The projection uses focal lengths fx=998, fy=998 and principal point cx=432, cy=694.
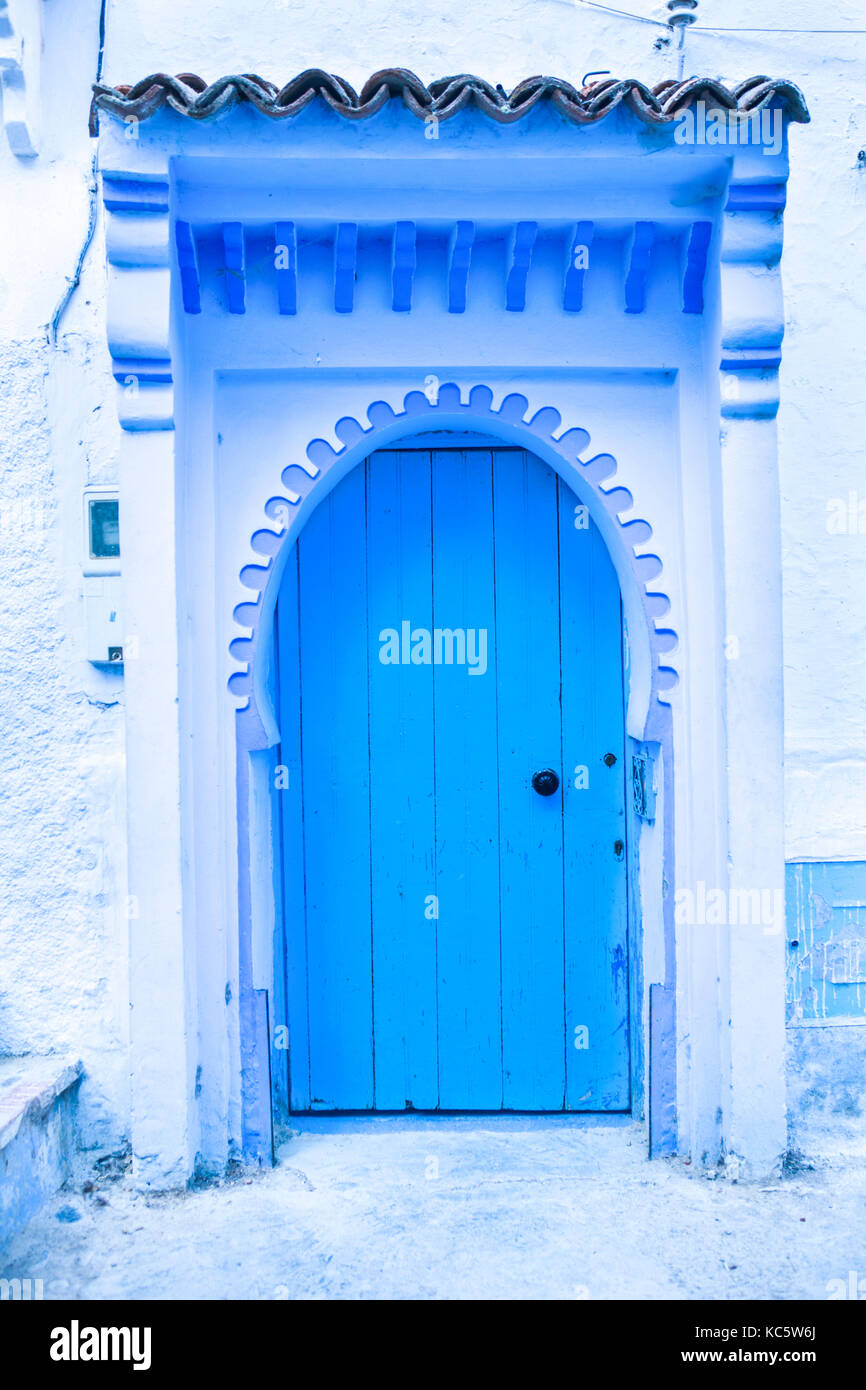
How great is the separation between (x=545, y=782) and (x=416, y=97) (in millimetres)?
2159

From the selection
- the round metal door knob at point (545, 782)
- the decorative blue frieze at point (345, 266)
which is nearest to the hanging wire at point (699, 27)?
the decorative blue frieze at point (345, 266)

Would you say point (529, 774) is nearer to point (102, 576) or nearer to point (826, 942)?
point (826, 942)

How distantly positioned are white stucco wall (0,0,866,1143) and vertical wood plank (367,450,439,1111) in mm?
894

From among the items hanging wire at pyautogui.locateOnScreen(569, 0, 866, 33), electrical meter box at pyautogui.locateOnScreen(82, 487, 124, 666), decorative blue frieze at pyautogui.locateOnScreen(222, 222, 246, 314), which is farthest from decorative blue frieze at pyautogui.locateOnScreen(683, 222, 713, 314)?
electrical meter box at pyautogui.locateOnScreen(82, 487, 124, 666)

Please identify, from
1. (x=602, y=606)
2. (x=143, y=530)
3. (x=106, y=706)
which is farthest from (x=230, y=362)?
(x=602, y=606)

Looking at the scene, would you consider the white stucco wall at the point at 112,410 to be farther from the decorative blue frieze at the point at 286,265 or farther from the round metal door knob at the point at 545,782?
the round metal door knob at the point at 545,782

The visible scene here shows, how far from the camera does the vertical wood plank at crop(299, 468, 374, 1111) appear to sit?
141 inches

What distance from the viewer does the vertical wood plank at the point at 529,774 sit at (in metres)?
3.59

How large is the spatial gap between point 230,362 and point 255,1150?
8.35 feet

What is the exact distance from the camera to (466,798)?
3611mm
